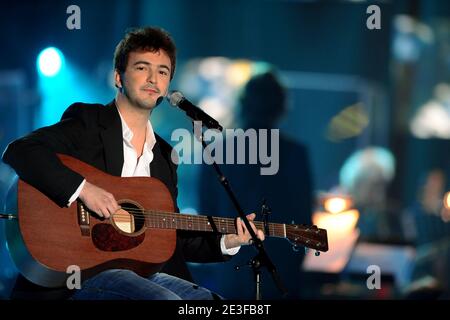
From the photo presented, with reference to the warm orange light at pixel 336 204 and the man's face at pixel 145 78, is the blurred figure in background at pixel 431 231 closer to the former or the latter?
the warm orange light at pixel 336 204

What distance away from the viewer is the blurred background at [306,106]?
235 inches

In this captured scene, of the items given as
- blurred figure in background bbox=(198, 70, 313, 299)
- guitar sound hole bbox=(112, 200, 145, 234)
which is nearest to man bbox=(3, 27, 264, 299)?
guitar sound hole bbox=(112, 200, 145, 234)

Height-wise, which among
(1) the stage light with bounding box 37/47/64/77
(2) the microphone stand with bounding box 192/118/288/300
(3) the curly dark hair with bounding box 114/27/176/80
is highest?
(1) the stage light with bounding box 37/47/64/77

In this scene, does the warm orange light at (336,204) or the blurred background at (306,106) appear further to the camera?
the warm orange light at (336,204)

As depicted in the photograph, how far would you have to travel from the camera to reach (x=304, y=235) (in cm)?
418

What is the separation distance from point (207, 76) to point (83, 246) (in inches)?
117

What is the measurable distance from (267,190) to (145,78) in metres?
2.36

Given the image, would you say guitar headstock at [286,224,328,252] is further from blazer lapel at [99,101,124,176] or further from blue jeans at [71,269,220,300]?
blazer lapel at [99,101,124,176]

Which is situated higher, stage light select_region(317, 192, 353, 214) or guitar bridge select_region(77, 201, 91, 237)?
stage light select_region(317, 192, 353, 214)

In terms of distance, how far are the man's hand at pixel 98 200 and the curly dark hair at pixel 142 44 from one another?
29.6 inches

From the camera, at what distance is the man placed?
349 cm

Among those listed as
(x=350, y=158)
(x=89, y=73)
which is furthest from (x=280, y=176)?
(x=89, y=73)

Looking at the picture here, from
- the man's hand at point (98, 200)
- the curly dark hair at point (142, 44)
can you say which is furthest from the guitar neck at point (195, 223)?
the curly dark hair at point (142, 44)

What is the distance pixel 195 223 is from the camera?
154 inches
